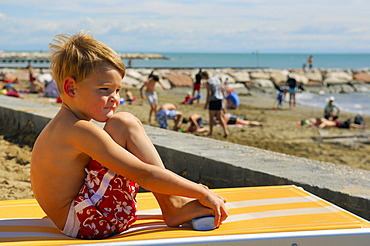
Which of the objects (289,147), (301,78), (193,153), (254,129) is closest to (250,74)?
(301,78)

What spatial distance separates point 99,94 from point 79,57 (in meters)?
0.20

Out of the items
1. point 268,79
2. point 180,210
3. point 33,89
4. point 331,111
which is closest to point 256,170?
point 180,210

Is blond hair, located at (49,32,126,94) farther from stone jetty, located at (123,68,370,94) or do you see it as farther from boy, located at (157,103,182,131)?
stone jetty, located at (123,68,370,94)

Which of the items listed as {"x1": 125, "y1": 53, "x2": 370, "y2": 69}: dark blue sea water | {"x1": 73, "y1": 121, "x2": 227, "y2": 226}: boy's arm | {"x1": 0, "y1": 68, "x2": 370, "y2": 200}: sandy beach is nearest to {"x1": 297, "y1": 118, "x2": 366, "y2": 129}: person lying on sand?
{"x1": 0, "y1": 68, "x2": 370, "y2": 200}: sandy beach

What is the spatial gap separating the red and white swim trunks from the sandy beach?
219 centimetres

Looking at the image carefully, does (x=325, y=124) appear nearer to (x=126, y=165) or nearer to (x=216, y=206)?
Answer: (x=216, y=206)

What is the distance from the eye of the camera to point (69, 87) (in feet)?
7.91

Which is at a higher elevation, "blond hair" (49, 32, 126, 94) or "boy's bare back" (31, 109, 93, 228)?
"blond hair" (49, 32, 126, 94)

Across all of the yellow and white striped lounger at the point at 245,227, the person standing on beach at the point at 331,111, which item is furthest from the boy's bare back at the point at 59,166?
the person standing on beach at the point at 331,111

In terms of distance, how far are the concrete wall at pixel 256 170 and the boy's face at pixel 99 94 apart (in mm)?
1816

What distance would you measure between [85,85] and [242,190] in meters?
1.36

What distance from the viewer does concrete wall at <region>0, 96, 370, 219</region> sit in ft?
11.6

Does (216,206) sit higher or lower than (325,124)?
higher

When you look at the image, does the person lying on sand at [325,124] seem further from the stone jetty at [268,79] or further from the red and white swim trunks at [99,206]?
the stone jetty at [268,79]
